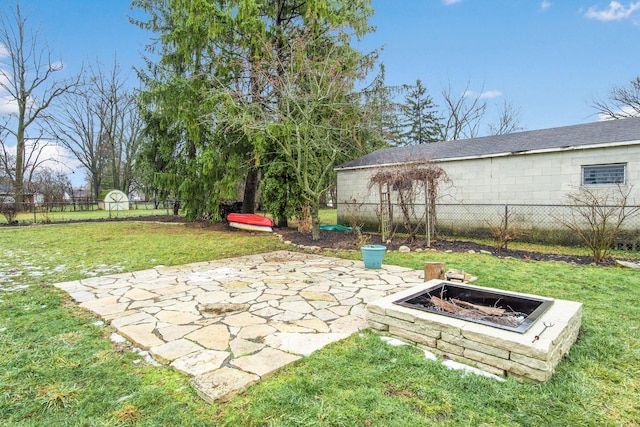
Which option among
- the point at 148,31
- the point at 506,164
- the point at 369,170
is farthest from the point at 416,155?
the point at 148,31

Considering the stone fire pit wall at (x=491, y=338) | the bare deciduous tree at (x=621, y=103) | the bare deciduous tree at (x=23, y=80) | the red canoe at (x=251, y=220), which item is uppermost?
the bare deciduous tree at (x=23, y=80)

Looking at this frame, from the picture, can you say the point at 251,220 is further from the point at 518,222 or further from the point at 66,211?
the point at 66,211

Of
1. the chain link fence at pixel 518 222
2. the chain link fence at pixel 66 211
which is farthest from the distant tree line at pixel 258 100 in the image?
the chain link fence at pixel 518 222

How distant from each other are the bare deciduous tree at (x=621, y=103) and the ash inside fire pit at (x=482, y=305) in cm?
2327

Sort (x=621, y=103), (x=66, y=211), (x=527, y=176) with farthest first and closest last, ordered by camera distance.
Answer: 1. (x=66, y=211)
2. (x=621, y=103)
3. (x=527, y=176)

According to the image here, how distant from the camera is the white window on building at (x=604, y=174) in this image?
7113mm

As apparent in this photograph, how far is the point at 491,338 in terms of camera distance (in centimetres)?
218

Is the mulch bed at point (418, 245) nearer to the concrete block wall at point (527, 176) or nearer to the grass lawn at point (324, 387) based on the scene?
the concrete block wall at point (527, 176)

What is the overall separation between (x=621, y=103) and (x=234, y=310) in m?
25.8

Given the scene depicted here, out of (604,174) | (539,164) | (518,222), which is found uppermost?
(539,164)

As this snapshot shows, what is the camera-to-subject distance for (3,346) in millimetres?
2590

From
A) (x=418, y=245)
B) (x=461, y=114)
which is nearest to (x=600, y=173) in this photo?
(x=418, y=245)

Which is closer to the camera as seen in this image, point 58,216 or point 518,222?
point 518,222

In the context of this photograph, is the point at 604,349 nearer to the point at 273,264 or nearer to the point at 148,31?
the point at 273,264
